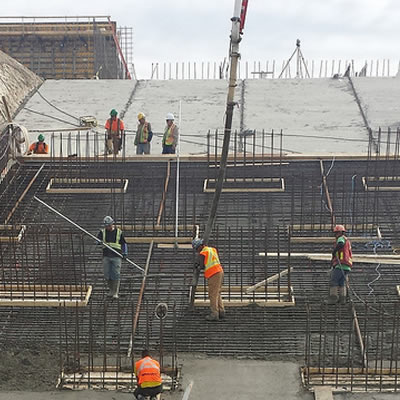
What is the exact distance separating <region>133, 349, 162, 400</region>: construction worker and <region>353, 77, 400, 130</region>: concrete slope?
1420 cm

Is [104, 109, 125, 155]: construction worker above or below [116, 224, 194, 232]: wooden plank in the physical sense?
above

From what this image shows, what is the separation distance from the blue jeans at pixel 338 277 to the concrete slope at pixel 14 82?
45.5 feet

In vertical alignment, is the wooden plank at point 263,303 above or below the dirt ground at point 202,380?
above

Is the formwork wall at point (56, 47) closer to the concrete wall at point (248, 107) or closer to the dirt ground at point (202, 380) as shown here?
the concrete wall at point (248, 107)

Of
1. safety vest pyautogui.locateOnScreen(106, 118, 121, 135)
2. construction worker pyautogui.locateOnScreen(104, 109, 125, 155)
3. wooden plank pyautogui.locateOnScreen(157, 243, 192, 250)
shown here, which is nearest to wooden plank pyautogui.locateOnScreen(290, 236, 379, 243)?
wooden plank pyautogui.locateOnScreen(157, 243, 192, 250)

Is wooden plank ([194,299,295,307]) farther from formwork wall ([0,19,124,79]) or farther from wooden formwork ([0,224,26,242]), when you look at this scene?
formwork wall ([0,19,124,79])

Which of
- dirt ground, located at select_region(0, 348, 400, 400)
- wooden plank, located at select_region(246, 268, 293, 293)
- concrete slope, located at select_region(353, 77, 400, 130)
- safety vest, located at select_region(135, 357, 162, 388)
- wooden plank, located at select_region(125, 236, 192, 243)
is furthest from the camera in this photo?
concrete slope, located at select_region(353, 77, 400, 130)

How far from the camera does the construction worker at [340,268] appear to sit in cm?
1015

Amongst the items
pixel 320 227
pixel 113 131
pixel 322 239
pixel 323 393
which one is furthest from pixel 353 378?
pixel 113 131

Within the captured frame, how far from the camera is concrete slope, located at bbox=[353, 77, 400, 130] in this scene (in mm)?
21047

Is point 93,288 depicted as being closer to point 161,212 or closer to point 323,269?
point 161,212

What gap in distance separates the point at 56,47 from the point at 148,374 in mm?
21959

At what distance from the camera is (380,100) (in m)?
22.5

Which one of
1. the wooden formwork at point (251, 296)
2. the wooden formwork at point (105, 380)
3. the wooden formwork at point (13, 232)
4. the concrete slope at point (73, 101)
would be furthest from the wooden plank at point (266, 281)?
the concrete slope at point (73, 101)
